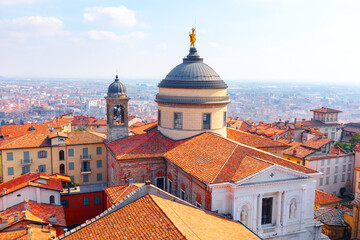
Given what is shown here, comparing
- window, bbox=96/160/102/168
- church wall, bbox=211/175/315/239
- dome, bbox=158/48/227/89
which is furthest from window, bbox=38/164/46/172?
church wall, bbox=211/175/315/239

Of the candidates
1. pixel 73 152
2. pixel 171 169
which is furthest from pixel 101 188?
pixel 171 169

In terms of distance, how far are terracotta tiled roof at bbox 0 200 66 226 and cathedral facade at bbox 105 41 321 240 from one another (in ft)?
17.5

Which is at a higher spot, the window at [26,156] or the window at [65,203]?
the window at [26,156]

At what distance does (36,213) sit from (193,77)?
16.6 metres

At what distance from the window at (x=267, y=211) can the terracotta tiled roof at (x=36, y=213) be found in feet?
47.2

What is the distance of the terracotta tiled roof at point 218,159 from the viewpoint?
21297mm

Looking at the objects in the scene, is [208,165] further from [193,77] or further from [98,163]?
[98,163]

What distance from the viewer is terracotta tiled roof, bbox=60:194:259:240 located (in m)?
14.7

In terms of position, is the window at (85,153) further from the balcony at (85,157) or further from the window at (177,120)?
the window at (177,120)

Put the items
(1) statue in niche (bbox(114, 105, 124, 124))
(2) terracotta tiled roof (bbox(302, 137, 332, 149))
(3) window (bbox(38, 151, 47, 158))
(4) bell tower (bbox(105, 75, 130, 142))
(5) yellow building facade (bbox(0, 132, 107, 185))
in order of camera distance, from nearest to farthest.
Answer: (4) bell tower (bbox(105, 75, 130, 142)) → (1) statue in niche (bbox(114, 105, 124, 124)) → (5) yellow building facade (bbox(0, 132, 107, 185)) → (3) window (bbox(38, 151, 47, 158)) → (2) terracotta tiled roof (bbox(302, 137, 332, 149))

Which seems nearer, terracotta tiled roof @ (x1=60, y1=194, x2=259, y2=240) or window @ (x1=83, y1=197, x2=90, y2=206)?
terracotta tiled roof @ (x1=60, y1=194, x2=259, y2=240)

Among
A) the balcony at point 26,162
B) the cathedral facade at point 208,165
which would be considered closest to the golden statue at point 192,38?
the cathedral facade at point 208,165

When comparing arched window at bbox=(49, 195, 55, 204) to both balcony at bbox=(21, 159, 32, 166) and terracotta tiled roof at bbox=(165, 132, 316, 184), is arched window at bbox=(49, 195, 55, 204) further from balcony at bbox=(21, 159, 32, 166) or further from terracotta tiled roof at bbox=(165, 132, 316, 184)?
terracotta tiled roof at bbox=(165, 132, 316, 184)

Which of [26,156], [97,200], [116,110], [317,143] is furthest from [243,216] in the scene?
[317,143]
